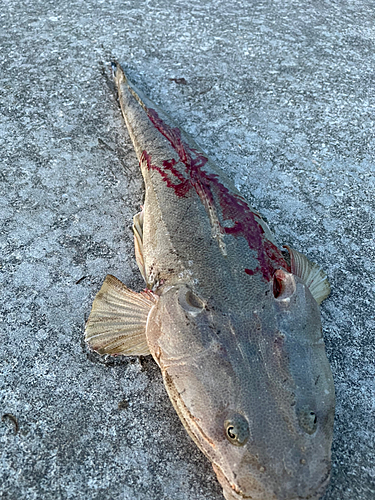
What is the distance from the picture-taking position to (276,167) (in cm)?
401

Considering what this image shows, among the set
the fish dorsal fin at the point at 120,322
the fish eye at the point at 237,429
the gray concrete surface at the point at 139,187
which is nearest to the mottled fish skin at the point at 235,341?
the fish eye at the point at 237,429

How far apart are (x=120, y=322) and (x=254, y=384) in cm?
100

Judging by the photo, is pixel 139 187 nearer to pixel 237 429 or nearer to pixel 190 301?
pixel 190 301

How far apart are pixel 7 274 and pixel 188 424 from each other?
1.66 m

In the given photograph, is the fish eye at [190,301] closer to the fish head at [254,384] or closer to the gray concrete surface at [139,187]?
the fish head at [254,384]

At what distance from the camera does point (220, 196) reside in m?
3.24

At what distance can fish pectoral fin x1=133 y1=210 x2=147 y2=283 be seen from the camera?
324 centimetres

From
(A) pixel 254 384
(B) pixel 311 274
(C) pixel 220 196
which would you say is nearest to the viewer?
(A) pixel 254 384

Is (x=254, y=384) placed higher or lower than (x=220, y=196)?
lower

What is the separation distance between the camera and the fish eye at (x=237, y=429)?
210 cm

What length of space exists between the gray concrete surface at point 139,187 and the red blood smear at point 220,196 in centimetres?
43

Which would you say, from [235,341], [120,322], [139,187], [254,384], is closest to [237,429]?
[254,384]

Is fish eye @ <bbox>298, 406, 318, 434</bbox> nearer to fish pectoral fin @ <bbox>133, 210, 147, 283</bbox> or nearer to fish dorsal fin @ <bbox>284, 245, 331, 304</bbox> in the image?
fish dorsal fin @ <bbox>284, 245, 331, 304</bbox>

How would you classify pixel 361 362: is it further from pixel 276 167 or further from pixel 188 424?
pixel 276 167
